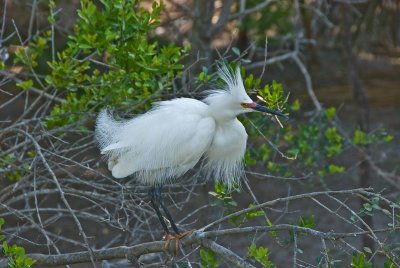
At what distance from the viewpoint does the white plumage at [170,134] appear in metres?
3.28

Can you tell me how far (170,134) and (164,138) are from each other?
0.10 feet

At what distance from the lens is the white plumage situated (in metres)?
3.28

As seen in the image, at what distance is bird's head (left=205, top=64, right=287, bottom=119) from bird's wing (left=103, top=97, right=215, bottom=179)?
0.31 ft

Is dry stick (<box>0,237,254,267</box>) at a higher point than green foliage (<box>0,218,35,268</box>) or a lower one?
lower

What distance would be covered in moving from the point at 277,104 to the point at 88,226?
3.81 meters

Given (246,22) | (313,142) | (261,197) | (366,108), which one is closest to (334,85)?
(246,22)

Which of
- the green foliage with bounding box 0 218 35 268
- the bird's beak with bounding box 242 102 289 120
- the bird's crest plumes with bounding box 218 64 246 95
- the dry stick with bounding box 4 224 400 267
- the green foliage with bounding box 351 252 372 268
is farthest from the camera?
the bird's crest plumes with bounding box 218 64 246 95

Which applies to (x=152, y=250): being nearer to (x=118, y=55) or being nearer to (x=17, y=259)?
(x=17, y=259)

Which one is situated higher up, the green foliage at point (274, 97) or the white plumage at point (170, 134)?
the green foliage at point (274, 97)

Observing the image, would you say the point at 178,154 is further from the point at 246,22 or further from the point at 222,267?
the point at 246,22

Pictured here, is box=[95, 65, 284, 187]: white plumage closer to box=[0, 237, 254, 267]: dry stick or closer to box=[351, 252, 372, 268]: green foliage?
box=[0, 237, 254, 267]: dry stick

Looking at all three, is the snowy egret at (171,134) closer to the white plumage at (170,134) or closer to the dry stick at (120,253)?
the white plumage at (170,134)

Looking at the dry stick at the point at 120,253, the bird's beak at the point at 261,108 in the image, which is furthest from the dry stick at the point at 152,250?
the bird's beak at the point at 261,108

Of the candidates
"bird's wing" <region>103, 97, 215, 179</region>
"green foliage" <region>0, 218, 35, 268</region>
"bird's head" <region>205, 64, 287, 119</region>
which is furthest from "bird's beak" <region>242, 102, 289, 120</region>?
"green foliage" <region>0, 218, 35, 268</region>
